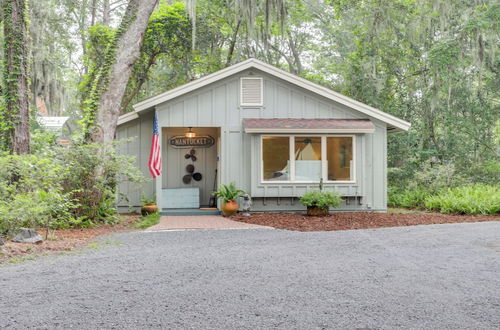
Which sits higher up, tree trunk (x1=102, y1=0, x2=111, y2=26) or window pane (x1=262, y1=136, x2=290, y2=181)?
tree trunk (x1=102, y1=0, x2=111, y2=26)

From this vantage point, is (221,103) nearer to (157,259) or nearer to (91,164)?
(91,164)

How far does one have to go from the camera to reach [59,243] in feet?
20.1

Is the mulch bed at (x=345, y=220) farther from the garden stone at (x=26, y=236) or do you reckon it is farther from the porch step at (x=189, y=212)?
the garden stone at (x=26, y=236)

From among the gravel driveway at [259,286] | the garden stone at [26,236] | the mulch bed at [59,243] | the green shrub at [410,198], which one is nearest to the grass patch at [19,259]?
the mulch bed at [59,243]

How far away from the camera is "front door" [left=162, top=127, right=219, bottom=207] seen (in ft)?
39.5

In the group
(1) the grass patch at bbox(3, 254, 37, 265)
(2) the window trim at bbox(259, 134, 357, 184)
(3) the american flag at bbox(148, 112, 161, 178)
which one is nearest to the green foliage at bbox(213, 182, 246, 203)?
(2) the window trim at bbox(259, 134, 357, 184)

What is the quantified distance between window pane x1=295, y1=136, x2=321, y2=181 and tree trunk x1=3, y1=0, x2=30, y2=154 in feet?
19.3

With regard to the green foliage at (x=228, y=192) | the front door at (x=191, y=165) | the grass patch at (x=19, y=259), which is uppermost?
the front door at (x=191, y=165)

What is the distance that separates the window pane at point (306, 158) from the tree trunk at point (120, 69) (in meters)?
4.30

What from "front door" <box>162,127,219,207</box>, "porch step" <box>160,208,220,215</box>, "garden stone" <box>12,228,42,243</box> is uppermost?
"front door" <box>162,127,219,207</box>

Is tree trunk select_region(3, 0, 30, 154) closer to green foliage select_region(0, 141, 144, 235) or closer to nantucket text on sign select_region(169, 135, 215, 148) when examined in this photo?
green foliage select_region(0, 141, 144, 235)

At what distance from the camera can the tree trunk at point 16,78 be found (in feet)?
27.1

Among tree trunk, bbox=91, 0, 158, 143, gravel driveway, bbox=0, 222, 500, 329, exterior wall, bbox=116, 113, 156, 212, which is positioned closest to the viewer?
gravel driveway, bbox=0, 222, 500, 329

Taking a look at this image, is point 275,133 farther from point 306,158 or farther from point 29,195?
point 29,195
